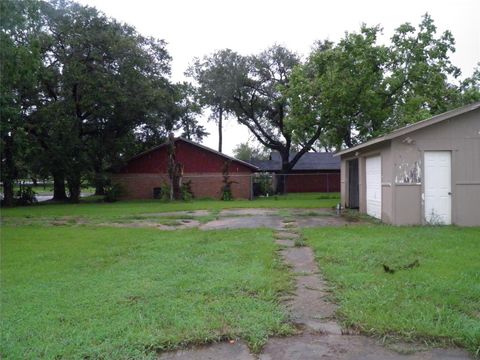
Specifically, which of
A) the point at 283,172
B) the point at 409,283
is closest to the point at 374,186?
the point at 409,283

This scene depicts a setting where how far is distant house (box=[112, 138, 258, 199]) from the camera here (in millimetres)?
31156

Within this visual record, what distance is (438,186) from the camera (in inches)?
515

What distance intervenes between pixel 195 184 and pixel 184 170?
123 cm

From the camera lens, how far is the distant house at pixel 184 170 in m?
31.2

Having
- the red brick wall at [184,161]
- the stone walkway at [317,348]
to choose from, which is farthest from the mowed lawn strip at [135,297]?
the red brick wall at [184,161]

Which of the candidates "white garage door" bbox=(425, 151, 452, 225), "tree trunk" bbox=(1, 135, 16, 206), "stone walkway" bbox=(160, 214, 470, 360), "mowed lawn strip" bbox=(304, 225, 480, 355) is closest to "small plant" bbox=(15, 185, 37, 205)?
"tree trunk" bbox=(1, 135, 16, 206)

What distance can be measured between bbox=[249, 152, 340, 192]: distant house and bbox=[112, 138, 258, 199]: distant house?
7.68 meters

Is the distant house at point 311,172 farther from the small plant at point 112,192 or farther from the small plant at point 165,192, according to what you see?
the small plant at point 112,192

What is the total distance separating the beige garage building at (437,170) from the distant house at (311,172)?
24087mm

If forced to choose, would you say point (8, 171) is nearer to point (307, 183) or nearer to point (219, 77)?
point (219, 77)

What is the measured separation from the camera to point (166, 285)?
6234 mm

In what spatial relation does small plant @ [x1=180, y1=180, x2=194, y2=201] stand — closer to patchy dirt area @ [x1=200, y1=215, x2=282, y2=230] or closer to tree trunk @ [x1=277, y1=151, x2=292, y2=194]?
tree trunk @ [x1=277, y1=151, x2=292, y2=194]

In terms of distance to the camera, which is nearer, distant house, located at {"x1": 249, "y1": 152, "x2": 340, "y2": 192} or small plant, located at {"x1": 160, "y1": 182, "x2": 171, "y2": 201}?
small plant, located at {"x1": 160, "y1": 182, "x2": 171, "y2": 201}

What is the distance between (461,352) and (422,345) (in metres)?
0.32
